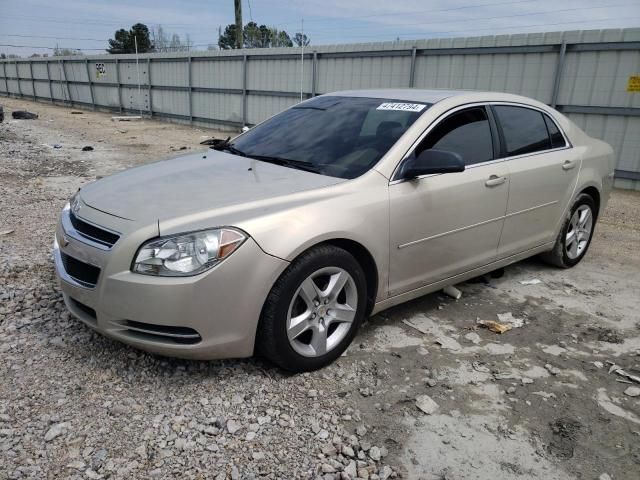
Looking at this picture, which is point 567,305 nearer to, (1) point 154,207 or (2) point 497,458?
(2) point 497,458

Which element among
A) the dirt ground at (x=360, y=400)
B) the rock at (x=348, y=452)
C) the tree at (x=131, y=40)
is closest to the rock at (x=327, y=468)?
the dirt ground at (x=360, y=400)

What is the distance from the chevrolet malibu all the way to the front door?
0.01m

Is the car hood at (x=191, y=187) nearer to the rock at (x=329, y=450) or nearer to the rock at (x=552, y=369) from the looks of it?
the rock at (x=329, y=450)

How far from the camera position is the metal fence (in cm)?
911

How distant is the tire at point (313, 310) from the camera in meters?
2.74

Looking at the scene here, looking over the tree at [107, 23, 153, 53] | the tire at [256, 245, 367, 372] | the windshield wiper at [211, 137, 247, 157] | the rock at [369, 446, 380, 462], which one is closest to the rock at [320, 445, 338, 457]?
the rock at [369, 446, 380, 462]

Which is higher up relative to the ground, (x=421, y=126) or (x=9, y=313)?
(x=421, y=126)

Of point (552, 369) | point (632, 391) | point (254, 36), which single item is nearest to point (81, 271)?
point (552, 369)

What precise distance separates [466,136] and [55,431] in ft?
10.4

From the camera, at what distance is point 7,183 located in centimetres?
806

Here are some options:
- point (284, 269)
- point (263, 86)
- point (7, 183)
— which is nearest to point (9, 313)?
point (284, 269)

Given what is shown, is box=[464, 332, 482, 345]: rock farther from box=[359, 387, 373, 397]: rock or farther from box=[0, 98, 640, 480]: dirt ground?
box=[359, 387, 373, 397]: rock

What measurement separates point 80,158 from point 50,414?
31.5 ft

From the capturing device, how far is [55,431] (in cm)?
243
